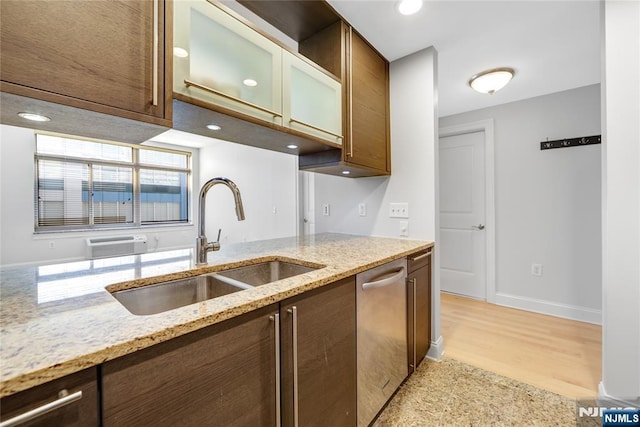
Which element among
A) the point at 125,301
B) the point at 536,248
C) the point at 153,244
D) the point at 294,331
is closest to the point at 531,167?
the point at 536,248

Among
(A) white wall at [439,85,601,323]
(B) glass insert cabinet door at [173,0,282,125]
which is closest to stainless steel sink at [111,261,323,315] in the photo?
(B) glass insert cabinet door at [173,0,282,125]

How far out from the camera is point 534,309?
2854 millimetres

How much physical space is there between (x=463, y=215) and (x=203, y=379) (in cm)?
338

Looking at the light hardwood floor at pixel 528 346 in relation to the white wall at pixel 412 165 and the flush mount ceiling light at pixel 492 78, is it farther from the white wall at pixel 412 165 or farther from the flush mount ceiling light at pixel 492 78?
the flush mount ceiling light at pixel 492 78

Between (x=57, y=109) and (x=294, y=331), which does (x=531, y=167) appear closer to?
(x=294, y=331)

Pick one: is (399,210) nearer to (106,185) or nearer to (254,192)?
(254,192)

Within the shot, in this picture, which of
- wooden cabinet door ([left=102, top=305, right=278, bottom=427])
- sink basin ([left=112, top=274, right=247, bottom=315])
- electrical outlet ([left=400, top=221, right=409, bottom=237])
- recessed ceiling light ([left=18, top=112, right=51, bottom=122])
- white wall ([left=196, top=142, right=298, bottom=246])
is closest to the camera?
wooden cabinet door ([left=102, top=305, right=278, bottom=427])

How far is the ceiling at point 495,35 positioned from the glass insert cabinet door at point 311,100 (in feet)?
1.59

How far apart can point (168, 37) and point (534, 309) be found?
Answer: 383 cm

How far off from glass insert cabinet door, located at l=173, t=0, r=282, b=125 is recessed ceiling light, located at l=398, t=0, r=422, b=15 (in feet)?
2.75

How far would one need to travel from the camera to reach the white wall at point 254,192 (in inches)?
152

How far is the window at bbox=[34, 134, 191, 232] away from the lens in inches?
189

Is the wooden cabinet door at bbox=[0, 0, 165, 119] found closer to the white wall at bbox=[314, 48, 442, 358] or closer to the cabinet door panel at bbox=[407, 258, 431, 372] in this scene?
the cabinet door panel at bbox=[407, 258, 431, 372]

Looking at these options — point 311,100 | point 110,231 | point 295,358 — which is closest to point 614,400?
point 295,358
